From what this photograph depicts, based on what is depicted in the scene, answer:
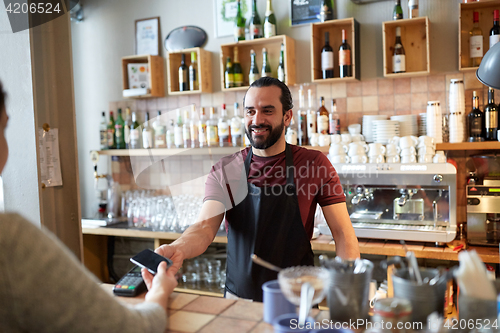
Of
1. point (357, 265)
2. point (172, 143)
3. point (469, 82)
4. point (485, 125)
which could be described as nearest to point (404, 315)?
point (357, 265)

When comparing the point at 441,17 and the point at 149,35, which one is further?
the point at 149,35

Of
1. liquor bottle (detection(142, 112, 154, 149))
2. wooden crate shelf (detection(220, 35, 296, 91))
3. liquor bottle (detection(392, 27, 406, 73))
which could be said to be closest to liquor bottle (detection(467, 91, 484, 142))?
liquor bottle (detection(392, 27, 406, 73))

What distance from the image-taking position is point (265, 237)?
6.39 ft

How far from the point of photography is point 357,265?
1.14m

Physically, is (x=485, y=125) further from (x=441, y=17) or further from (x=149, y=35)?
(x=149, y=35)

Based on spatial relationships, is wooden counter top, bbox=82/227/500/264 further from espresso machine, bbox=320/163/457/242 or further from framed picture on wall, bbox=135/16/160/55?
framed picture on wall, bbox=135/16/160/55

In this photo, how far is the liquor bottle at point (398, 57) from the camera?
9.69 ft

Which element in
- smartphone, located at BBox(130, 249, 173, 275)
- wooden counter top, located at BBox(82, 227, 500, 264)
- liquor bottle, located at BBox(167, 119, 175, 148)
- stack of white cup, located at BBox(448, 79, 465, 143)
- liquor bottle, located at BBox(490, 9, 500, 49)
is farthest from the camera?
liquor bottle, located at BBox(167, 119, 175, 148)

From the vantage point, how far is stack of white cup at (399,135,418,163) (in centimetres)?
269

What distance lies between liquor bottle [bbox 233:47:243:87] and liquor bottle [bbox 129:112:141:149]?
3.32 feet

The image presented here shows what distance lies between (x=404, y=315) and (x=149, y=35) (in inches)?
140

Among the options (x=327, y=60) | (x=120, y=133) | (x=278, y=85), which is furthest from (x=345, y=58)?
(x=120, y=133)

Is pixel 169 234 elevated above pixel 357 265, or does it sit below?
below

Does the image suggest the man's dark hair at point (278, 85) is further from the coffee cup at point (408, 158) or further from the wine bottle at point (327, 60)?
the wine bottle at point (327, 60)
